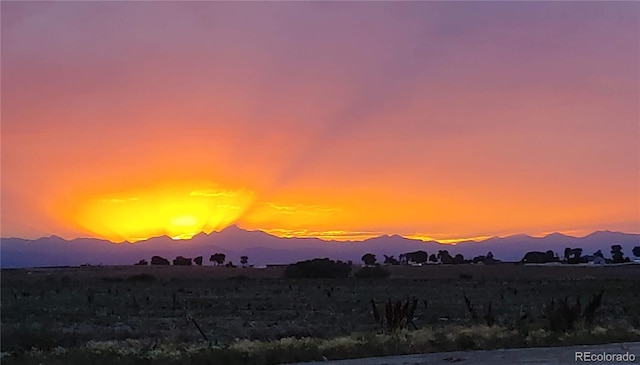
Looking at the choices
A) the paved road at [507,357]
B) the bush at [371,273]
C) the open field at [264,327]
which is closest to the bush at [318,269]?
the bush at [371,273]

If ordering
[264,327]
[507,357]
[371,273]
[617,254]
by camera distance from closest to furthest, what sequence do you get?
[507,357]
[264,327]
[371,273]
[617,254]

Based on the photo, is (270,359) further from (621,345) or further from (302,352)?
(621,345)

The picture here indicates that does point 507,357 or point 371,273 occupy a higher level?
point 371,273

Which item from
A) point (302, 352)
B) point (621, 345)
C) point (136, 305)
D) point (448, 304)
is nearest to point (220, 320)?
point (136, 305)

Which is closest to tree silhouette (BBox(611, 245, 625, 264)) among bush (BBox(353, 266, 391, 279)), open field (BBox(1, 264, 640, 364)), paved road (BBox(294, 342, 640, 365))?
bush (BBox(353, 266, 391, 279))

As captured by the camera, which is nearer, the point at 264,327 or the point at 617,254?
the point at 264,327

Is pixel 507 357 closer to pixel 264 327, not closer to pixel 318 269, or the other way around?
pixel 264 327

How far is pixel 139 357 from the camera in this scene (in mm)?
18547

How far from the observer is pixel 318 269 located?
10781cm

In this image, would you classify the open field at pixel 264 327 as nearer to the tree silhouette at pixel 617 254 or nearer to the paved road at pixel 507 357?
the paved road at pixel 507 357

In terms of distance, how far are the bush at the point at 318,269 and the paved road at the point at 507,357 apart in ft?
283

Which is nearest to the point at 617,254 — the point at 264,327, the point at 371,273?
the point at 371,273

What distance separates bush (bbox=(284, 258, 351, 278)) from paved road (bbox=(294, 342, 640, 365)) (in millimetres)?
86254

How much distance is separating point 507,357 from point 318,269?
90.9 m
